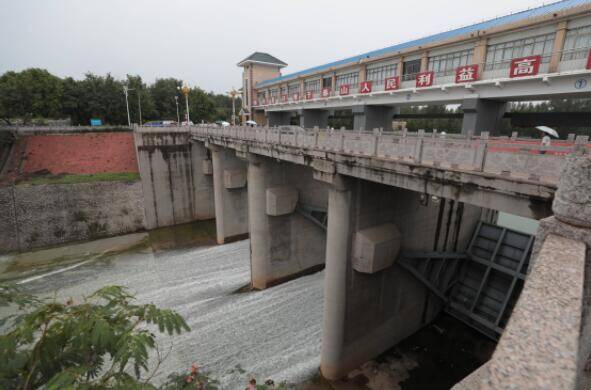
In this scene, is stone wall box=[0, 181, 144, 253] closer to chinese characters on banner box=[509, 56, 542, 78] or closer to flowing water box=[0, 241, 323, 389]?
flowing water box=[0, 241, 323, 389]

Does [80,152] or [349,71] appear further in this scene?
[80,152]

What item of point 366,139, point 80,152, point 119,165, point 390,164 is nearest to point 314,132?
point 366,139

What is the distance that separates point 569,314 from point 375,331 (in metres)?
12.9

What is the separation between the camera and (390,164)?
32.1 ft

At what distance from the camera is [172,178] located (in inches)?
1325

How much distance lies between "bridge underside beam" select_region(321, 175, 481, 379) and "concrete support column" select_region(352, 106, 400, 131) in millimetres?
15471

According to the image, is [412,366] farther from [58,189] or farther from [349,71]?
[58,189]

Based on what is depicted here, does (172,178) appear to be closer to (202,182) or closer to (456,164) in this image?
(202,182)

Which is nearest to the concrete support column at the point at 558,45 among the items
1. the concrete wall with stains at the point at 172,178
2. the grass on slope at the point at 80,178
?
the concrete wall with stains at the point at 172,178

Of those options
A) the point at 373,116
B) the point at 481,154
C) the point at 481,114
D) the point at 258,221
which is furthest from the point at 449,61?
the point at 258,221

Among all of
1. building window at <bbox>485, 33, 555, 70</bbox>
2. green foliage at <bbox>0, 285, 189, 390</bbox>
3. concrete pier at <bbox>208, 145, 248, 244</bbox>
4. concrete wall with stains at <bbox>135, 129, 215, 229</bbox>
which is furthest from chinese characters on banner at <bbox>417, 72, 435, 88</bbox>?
green foliage at <bbox>0, 285, 189, 390</bbox>

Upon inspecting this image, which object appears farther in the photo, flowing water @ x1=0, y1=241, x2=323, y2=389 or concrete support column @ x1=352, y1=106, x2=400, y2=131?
concrete support column @ x1=352, y1=106, x2=400, y2=131

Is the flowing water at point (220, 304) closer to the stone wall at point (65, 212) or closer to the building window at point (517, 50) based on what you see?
the stone wall at point (65, 212)

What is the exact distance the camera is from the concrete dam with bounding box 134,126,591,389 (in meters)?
3.06
